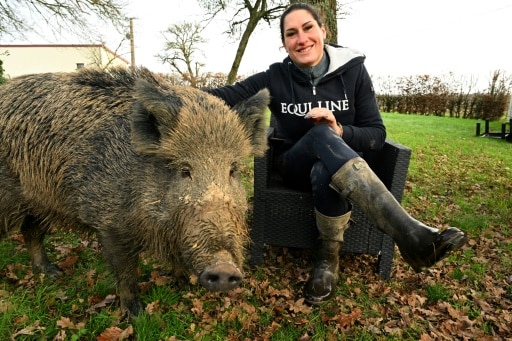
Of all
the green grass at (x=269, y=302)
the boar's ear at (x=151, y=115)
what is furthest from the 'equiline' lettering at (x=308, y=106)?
the green grass at (x=269, y=302)

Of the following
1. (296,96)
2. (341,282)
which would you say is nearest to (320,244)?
(341,282)

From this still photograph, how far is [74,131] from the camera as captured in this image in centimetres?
276

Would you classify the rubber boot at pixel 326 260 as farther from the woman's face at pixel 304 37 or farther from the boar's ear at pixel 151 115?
the boar's ear at pixel 151 115

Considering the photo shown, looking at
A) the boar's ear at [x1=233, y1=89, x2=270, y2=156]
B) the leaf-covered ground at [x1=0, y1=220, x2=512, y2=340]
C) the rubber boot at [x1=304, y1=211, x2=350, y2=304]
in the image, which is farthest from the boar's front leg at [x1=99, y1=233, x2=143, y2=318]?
the rubber boot at [x1=304, y1=211, x2=350, y2=304]

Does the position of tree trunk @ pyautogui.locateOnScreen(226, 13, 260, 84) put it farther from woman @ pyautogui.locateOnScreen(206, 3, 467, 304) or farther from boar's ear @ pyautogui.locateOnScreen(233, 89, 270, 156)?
boar's ear @ pyautogui.locateOnScreen(233, 89, 270, 156)

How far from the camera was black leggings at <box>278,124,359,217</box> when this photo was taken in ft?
9.08

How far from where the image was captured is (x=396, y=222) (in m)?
2.42

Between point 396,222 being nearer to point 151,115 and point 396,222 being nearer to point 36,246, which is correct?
point 151,115

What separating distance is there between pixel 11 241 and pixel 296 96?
3.27m

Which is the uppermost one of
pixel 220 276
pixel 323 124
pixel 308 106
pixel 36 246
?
pixel 308 106

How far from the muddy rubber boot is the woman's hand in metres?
0.44

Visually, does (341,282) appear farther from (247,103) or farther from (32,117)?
(32,117)

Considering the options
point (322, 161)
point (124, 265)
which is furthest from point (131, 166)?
point (322, 161)

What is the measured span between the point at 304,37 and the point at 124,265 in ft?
7.41
